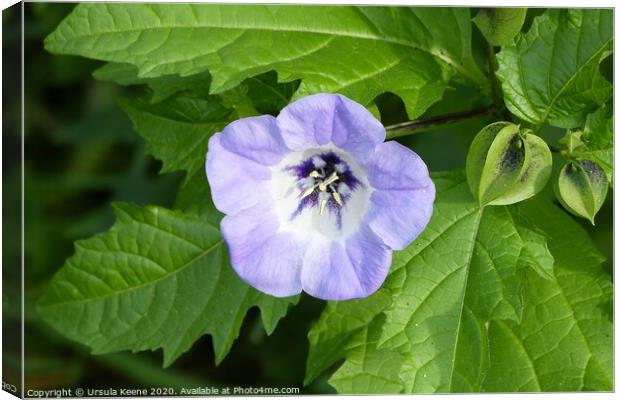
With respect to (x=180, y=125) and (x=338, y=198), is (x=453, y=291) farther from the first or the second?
(x=180, y=125)

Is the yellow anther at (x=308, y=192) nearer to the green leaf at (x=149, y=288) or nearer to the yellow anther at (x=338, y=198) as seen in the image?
the yellow anther at (x=338, y=198)

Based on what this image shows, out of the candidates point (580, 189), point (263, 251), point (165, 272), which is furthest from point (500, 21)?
point (165, 272)

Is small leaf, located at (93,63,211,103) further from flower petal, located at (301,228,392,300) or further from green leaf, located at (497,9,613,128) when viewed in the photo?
green leaf, located at (497,9,613,128)

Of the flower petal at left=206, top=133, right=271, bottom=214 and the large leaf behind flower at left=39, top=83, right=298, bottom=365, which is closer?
the flower petal at left=206, top=133, right=271, bottom=214

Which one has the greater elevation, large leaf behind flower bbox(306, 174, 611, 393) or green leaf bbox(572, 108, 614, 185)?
green leaf bbox(572, 108, 614, 185)

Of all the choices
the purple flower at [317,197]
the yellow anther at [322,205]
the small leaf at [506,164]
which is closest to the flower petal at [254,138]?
the purple flower at [317,197]

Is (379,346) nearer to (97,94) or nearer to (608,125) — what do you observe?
(608,125)

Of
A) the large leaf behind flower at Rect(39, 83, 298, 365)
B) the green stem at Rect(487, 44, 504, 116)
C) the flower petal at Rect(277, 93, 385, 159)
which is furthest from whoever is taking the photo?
the large leaf behind flower at Rect(39, 83, 298, 365)

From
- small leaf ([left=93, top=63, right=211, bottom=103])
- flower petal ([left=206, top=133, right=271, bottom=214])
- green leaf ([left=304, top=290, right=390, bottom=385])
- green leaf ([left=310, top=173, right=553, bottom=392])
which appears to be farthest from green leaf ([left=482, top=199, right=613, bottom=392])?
small leaf ([left=93, top=63, right=211, bottom=103])
